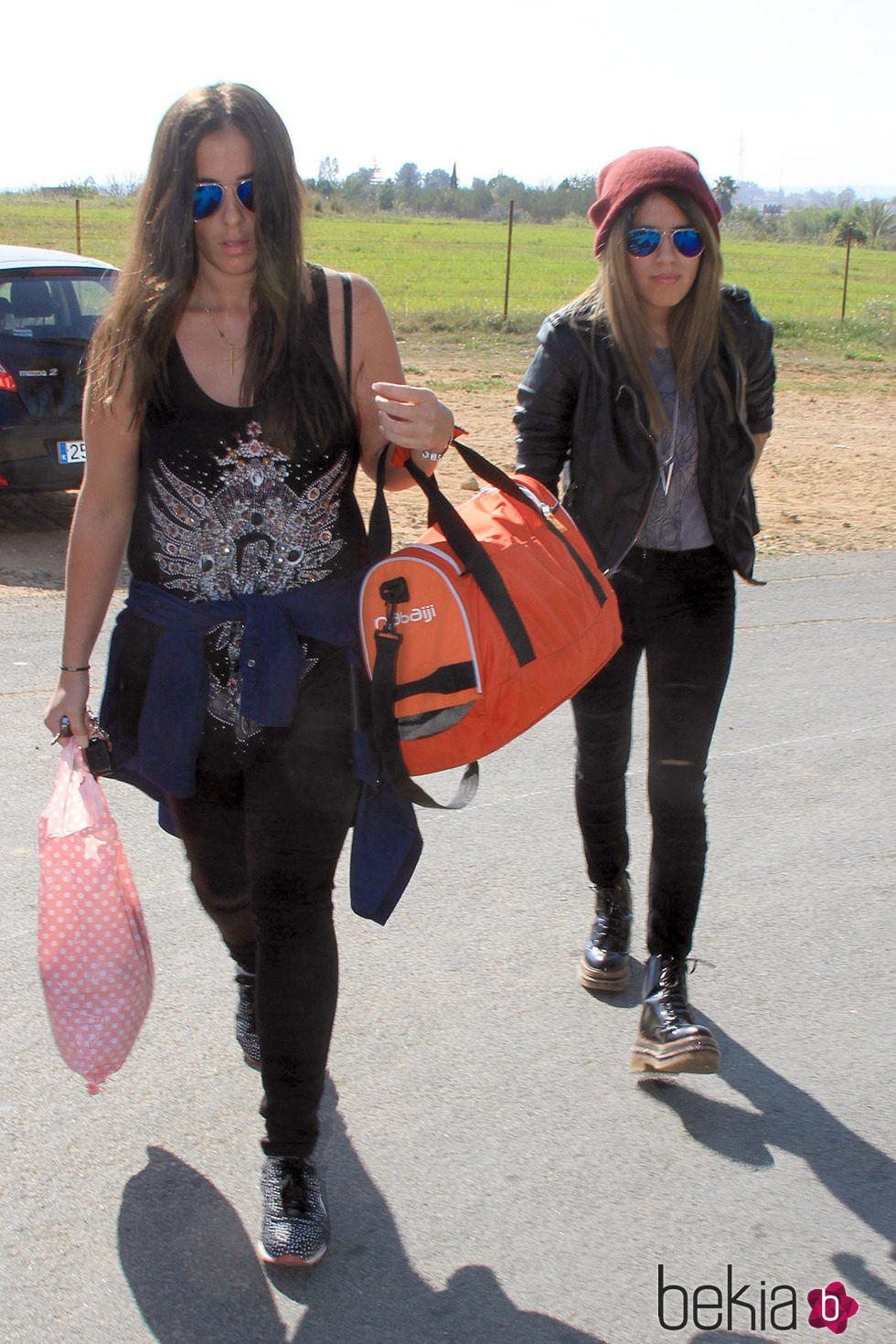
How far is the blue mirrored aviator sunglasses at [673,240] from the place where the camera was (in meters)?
3.03

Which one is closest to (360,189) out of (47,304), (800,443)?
(800,443)

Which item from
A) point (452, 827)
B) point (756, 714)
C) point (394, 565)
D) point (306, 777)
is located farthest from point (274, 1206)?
point (756, 714)

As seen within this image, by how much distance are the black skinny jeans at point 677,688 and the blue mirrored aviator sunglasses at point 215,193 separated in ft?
4.14

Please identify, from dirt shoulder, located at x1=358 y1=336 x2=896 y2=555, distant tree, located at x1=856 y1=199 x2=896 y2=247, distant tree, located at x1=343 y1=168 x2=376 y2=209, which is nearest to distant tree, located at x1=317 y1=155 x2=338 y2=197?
distant tree, located at x1=343 y1=168 x2=376 y2=209

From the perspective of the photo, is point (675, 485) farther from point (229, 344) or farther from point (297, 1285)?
point (297, 1285)

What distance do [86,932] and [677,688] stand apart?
1433mm

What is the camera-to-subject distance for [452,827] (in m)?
4.50

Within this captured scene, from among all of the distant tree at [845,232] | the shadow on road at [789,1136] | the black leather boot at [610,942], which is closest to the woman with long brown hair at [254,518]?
the shadow on road at [789,1136]

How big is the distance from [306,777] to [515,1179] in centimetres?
97

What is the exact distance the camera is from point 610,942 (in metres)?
3.58

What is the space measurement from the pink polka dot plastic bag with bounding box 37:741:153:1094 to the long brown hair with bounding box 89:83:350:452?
73cm

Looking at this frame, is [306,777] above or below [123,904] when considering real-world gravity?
above

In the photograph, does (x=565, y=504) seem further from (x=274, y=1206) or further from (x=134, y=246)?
(x=274, y=1206)

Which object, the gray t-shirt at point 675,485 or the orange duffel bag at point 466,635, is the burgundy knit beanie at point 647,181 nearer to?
the gray t-shirt at point 675,485
